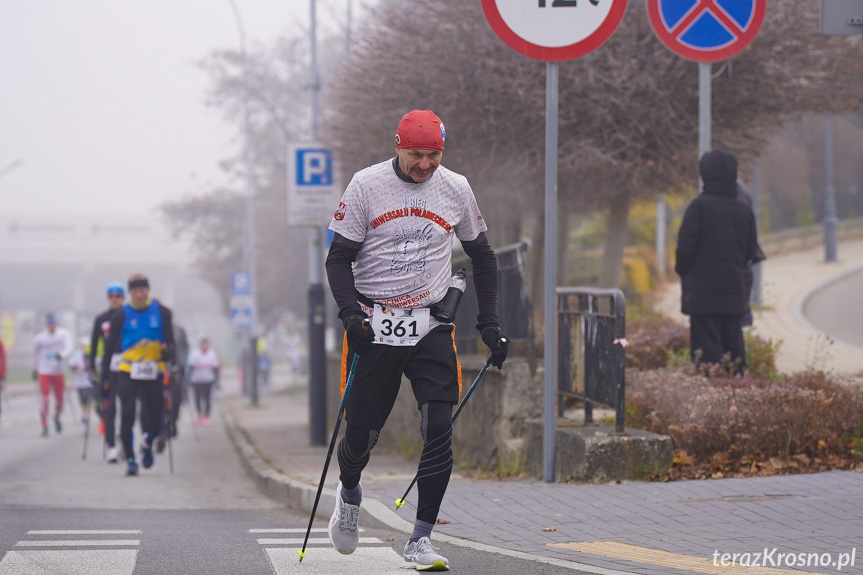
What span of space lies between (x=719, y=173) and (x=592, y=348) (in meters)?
1.73

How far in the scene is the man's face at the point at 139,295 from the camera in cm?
1167

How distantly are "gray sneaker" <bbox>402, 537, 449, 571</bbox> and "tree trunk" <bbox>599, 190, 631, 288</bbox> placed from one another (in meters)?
11.1

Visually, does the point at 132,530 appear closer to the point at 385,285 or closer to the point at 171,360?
the point at 385,285

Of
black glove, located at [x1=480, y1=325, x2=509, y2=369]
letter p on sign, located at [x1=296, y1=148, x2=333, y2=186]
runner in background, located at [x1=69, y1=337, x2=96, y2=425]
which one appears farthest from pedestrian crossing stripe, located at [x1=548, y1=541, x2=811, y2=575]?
runner in background, located at [x1=69, y1=337, x2=96, y2=425]

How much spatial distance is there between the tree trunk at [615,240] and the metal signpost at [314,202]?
3.70m

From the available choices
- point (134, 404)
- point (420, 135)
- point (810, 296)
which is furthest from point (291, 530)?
point (810, 296)

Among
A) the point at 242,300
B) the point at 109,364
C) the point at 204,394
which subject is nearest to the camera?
the point at 109,364

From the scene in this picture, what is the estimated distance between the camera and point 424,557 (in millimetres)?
5199

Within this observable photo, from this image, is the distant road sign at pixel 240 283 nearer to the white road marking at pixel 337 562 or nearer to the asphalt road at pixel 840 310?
the asphalt road at pixel 840 310

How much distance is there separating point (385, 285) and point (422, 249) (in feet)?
0.73

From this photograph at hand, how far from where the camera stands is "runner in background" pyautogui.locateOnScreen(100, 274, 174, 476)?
11.6 metres

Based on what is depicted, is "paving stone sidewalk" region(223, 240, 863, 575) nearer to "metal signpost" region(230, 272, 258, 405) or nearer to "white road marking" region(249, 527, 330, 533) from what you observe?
"white road marking" region(249, 527, 330, 533)

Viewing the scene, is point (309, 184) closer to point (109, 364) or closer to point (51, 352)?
point (109, 364)

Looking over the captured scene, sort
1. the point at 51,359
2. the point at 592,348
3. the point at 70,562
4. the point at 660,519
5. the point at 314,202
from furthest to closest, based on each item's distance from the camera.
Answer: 1. the point at 51,359
2. the point at 314,202
3. the point at 592,348
4. the point at 660,519
5. the point at 70,562
